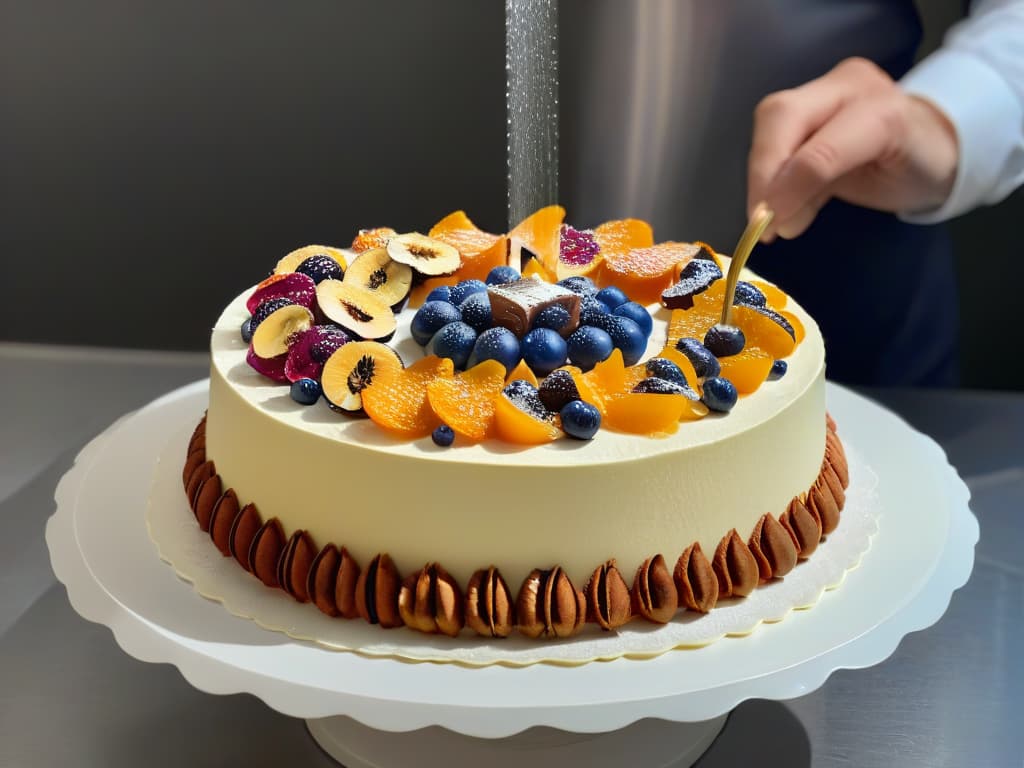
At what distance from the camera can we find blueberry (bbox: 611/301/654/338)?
1643 mm

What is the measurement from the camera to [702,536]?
146cm

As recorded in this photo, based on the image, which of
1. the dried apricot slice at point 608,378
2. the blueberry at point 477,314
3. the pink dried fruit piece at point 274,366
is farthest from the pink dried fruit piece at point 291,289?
the dried apricot slice at point 608,378

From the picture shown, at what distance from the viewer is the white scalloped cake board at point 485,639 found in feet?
4.42

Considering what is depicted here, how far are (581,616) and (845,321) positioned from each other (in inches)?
66.6

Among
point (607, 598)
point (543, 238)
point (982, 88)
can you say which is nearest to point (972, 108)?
point (982, 88)

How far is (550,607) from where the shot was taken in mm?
1360

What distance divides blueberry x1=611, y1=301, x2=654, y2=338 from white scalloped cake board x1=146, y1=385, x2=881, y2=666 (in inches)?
14.5

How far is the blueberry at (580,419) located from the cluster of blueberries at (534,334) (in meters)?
0.14

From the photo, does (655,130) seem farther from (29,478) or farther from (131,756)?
(131,756)

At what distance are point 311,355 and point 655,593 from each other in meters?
0.56

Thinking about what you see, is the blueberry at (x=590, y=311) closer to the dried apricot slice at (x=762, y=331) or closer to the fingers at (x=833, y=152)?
the dried apricot slice at (x=762, y=331)

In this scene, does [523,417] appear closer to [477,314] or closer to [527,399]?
[527,399]

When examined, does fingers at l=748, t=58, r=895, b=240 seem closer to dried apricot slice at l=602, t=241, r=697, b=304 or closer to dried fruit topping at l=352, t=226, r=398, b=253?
dried apricot slice at l=602, t=241, r=697, b=304

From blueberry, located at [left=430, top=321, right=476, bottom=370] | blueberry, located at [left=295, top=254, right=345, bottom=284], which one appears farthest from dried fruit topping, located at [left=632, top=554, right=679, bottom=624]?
blueberry, located at [left=295, top=254, right=345, bottom=284]
